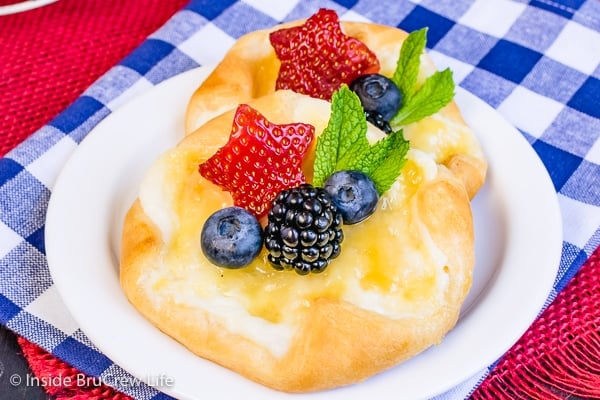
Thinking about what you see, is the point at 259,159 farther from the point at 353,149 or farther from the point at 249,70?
the point at 249,70

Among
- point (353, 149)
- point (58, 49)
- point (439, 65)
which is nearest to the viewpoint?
point (353, 149)

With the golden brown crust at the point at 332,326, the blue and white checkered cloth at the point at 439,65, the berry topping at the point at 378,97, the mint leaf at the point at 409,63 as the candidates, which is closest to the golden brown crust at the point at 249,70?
the mint leaf at the point at 409,63

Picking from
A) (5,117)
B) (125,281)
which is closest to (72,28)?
(5,117)

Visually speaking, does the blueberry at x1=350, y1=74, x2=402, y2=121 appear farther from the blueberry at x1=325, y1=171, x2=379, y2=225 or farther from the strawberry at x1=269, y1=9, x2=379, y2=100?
the blueberry at x1=325, y1=171, x2=379, y2=225

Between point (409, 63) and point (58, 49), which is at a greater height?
point (409, 63)

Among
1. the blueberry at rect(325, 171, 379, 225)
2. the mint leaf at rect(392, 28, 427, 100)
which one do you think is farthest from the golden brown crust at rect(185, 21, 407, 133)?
the blueberry at rect(325, 171, 379, 225)

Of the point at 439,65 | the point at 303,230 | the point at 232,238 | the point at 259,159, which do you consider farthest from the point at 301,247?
the point at 439,65

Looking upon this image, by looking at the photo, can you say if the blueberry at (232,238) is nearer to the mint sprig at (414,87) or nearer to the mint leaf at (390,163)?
the mint leaf at (390,163)
